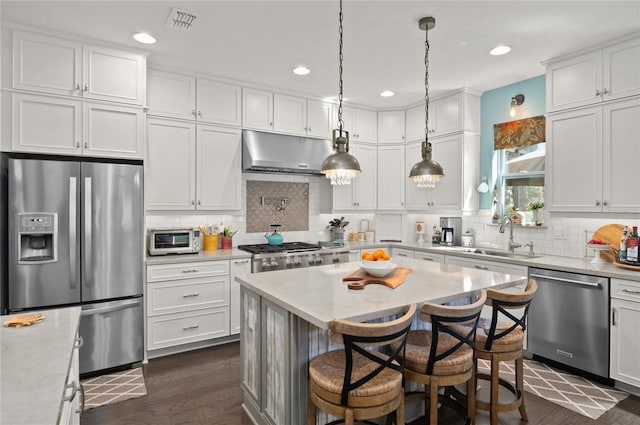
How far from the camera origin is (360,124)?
5324 mm

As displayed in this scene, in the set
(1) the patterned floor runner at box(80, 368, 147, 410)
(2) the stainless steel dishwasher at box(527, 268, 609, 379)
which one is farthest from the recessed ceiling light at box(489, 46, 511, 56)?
(1) the patterned floor runner at box(80, 368, 147, 410)

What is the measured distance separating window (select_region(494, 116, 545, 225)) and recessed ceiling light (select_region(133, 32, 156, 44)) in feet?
12.8

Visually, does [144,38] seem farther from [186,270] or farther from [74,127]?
[186,270]


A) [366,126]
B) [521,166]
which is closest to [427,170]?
[521,166]

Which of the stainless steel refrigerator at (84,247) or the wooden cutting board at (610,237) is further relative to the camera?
the wooden cutting board at (610,237)

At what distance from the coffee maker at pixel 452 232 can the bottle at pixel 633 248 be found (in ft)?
6.70

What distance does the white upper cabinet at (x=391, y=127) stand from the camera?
17.6 feet

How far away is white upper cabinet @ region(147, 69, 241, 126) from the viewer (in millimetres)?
3857

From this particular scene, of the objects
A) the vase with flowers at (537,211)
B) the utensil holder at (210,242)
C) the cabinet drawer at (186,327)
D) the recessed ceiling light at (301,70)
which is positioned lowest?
the cabinet drawer at (186,327)

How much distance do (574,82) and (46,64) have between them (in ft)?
15.3

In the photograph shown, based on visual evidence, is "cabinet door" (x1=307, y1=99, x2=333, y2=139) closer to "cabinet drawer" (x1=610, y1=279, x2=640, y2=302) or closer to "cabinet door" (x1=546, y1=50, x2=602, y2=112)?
"cabinet door" (x1=546, y1=50, x2=602, y2=112)

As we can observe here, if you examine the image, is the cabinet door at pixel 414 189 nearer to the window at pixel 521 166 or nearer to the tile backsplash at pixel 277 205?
the window at pixel 521 166

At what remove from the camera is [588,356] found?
3.08 metres

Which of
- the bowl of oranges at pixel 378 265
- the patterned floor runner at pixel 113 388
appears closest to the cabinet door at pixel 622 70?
the bowl of oranges at pixel 378 265
